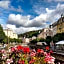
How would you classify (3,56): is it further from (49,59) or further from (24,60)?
(49,59)

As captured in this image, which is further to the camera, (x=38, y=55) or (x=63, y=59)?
(x=63, y=59)

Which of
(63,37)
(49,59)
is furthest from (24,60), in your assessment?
(63,37)

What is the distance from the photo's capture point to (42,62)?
636 centimetres

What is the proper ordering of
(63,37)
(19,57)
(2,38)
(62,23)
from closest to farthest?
1. (19,57)
2. (63,37)
3. (62,23)
4. (2,38)

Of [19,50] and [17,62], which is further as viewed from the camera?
[19,50]

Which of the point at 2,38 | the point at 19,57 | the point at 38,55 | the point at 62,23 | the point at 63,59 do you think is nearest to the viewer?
the point at 19,57

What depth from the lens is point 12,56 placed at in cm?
679

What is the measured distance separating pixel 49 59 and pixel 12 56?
4.43ft

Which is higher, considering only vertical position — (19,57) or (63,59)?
(19,57)

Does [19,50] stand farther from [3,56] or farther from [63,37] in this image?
[63,37]

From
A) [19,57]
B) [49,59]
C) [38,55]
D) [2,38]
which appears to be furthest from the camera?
[2,38]

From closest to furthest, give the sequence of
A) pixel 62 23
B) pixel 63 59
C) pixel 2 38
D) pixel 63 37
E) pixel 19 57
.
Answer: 1. pixel 19 57
2. pixel 63 59
3. pixel 63 37
4. pixel 62 23
5. pixel 2 38

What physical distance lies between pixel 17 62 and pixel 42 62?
2.68 ft

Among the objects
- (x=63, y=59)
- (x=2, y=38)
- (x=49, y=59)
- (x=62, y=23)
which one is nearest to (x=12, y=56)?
(x=49, y=59)
